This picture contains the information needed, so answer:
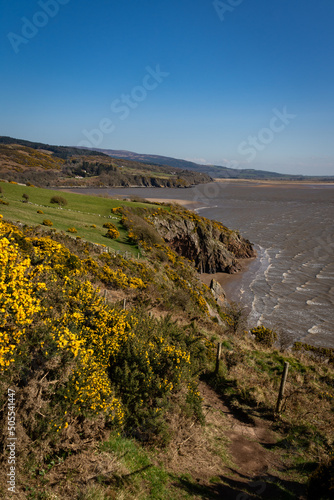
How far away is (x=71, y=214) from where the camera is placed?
2877cm

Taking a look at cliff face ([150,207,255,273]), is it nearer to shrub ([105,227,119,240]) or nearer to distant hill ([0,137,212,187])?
shrub ([105,227,119,240])

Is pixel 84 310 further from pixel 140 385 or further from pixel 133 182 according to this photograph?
pixel 133 182

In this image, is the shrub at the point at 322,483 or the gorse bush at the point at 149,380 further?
the gorse bush at the point at 149,380

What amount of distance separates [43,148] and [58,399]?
217916 mm

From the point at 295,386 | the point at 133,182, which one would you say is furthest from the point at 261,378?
the point at 133,182

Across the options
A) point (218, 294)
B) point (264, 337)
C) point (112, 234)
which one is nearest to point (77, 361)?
point (264, 337)

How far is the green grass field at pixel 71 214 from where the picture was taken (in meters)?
22.2

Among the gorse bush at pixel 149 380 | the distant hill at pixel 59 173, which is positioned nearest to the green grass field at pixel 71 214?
the gorse bush at pixel 149 380

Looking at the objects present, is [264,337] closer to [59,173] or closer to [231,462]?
[231,462]

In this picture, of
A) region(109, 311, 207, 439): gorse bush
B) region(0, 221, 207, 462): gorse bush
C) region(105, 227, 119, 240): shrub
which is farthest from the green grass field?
region(109, 311, 207, 439): gorse bush

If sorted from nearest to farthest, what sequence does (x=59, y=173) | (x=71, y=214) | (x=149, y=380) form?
(x=149, y=380)
(x=71, y=214)
(x=59, y=173)

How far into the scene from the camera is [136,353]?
7.82 metres

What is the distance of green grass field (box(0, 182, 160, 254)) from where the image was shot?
22156mm

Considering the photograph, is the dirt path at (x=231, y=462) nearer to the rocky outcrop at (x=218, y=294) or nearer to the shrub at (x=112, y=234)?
the rocky outcrop at (x=218, y=294)
